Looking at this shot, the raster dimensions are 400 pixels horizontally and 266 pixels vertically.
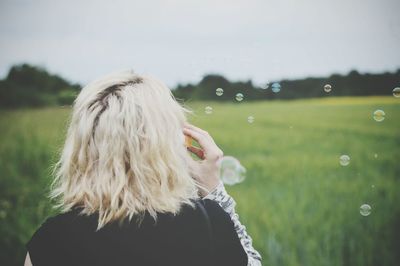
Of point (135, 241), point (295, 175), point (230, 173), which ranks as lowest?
point (295, 175)

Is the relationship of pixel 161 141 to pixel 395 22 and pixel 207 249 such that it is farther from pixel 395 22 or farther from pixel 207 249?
pixel 395 22

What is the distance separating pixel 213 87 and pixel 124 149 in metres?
2.63

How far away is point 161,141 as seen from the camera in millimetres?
1296

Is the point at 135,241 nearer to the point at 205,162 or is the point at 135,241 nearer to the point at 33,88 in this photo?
the point at 205,162

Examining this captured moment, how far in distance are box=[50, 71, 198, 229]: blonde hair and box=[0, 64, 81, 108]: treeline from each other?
2712mm

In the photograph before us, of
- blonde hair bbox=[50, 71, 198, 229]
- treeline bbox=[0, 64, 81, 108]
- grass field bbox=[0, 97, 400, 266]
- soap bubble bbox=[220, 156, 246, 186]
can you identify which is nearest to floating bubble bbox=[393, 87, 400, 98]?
grass field bbox=[0, 97, 400, 266]

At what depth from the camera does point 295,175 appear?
3.39 m

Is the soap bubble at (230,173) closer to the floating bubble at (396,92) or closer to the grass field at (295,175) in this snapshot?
the grass field at (295,175)

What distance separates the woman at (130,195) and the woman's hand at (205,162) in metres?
0.07

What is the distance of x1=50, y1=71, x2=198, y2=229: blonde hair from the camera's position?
1252 millimetres

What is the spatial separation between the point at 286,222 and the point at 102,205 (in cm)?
206

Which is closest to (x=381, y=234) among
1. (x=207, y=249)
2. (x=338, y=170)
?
(x=338, y=170)

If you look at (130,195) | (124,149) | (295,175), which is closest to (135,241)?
(130,195)

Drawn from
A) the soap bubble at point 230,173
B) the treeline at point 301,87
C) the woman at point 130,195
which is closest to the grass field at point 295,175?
the treeline at point 301,87
